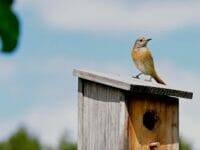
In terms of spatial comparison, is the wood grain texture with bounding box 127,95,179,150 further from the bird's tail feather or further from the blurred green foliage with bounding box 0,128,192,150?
the blurred green foliage with bounding box 0,128,192,150

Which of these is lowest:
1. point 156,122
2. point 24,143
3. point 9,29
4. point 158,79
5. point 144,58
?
point 24,143

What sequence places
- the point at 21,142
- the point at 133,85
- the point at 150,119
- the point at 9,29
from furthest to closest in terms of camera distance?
the point at 21,142
the point at 150,119
the point at 133,85
the point at 9,29

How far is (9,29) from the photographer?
671 mm

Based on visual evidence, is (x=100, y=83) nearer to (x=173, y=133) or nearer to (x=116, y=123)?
(x=116, y=123)

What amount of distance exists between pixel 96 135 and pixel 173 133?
60 centimetres

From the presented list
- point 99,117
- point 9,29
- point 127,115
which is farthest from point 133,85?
point 9,29

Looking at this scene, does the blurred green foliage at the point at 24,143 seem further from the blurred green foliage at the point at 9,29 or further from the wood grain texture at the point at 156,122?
the blurred green foliage at the point at 9,29

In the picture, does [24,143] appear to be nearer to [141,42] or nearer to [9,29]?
[141,42]

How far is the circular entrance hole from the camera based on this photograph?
14.8ft

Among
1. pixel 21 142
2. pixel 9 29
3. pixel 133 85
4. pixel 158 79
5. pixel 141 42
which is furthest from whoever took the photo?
pixel 21 142

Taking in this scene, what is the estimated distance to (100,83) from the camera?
4.69m

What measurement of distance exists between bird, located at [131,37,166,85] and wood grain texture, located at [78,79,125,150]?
0.58 m

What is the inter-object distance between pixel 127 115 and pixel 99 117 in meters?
0.36

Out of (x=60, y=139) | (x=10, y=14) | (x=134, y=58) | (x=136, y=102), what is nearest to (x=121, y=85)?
(x=136, y=102)
